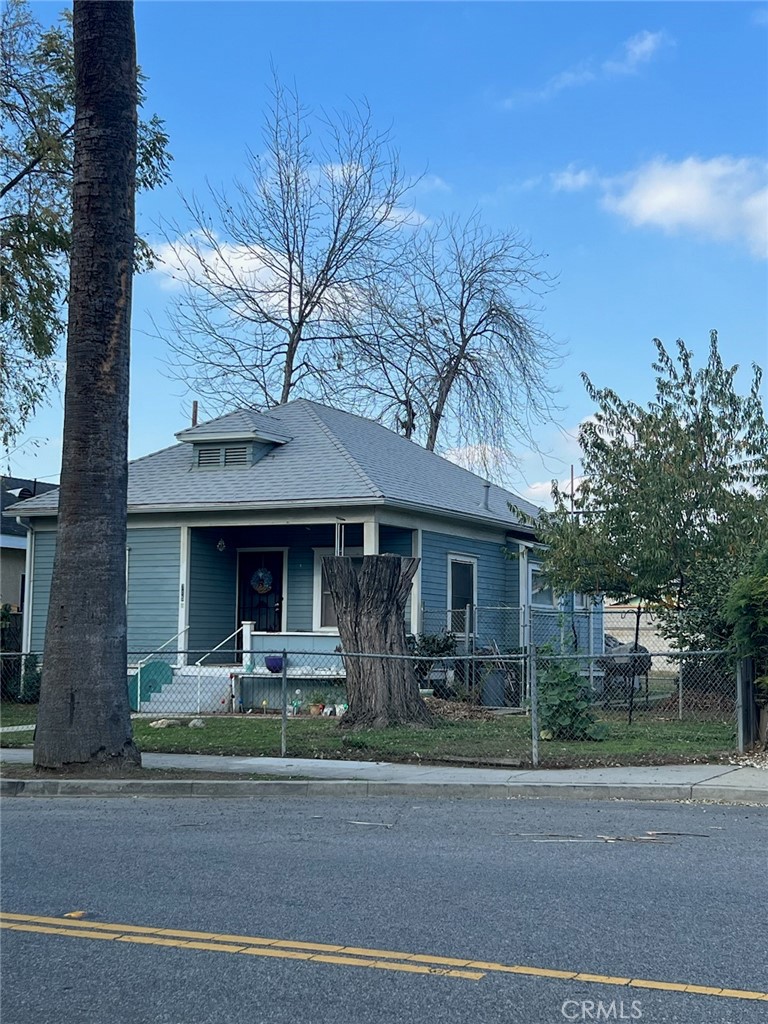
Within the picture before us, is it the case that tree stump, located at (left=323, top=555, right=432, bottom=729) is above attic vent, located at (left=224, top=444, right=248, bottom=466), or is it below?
below

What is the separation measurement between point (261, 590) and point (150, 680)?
3181mm

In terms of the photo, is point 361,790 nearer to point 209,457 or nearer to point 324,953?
point 324,953

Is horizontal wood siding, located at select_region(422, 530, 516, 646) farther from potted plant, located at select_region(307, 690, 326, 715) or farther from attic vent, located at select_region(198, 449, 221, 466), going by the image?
attic vent, located at select_region(198, 449, 221, 466)

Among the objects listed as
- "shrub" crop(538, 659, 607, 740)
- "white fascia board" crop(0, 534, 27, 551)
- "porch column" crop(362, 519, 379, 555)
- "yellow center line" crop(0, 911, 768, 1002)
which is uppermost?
"white fascia board" crop(0, 534, 27, 551)

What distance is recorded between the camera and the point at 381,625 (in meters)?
16.4

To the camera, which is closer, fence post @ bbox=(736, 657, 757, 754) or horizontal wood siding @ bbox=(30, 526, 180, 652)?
fence post @ bbox=(736, 657, 757, 754)

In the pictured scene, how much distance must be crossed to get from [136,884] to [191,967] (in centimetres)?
193

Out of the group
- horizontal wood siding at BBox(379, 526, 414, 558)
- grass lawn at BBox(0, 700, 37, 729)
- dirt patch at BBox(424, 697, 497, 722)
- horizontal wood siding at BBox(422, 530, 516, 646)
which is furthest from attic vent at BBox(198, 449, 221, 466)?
dirt patch at BBox(424, 697, 497, 722)

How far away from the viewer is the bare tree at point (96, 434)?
12.5 meters

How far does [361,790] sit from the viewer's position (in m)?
11.7

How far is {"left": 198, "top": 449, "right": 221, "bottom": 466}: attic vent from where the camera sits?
80.6ft

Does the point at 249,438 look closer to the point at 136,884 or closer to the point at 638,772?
the point at 638,772

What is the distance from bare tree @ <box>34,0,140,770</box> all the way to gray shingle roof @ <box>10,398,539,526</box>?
886 cm

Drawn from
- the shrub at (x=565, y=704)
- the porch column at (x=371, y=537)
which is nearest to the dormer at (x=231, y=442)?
the porch column at (x=371, y=537)
